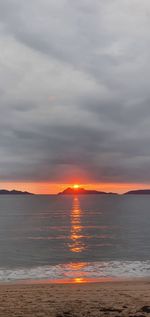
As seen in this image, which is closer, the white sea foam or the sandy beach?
the sandy beach

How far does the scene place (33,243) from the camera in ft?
233

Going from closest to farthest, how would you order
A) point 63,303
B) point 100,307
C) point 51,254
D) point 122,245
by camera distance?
point 100,307 < point 63,303 < point 51,254 < point 122,245

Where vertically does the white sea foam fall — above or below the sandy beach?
below

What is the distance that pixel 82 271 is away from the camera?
40.8 meters

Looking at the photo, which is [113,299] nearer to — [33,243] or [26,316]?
[26,316]

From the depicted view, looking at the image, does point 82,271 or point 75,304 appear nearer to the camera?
point 75,304

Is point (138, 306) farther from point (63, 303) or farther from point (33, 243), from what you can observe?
point (33, 243)

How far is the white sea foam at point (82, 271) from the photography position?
37.1 m

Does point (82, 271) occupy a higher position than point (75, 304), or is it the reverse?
point (75, 304)

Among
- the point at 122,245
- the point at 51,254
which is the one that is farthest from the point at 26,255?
the point at 122,245

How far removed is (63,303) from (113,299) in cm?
319

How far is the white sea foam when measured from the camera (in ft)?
122

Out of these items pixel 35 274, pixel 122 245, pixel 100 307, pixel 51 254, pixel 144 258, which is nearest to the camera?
pixel 100 307

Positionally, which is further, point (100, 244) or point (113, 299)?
point (100, 244)
